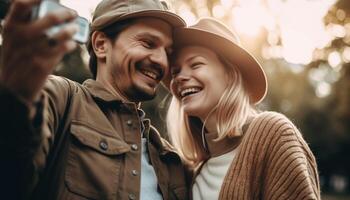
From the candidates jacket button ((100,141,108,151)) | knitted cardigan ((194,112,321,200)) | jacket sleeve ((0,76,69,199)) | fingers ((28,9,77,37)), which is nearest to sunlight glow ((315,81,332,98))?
knitted cardigan ((194,112,321,200))

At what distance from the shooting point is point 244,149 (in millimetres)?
3311

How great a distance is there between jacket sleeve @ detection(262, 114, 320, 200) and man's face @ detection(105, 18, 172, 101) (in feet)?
3.16

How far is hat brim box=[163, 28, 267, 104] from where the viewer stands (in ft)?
12.7

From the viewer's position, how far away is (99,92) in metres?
3.33

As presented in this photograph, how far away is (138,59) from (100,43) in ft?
1.20

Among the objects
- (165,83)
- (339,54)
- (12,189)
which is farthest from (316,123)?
(12,189)

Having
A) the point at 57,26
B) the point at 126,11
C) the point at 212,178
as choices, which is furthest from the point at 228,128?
the point at 57,26

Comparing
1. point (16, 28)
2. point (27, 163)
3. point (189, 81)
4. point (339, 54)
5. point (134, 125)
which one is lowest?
point (27, 163)

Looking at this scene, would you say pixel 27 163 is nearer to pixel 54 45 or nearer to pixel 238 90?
pixel 54 45

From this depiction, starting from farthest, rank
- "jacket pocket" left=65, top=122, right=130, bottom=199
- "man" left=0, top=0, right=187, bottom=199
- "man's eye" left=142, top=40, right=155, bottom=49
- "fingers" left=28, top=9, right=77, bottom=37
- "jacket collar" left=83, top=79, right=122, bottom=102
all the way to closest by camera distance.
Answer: "man's eye" left=142, top=40, right=155, bottom=49 < "jacket collar" left=83, top=79, right=122, bottom=102 < "jacket pocket" left=65, top=122, right=130, bottom=199 < "man" left=0, top=0, right=187, bottom=199 < "fingers" left=28, top=9, right=77, bottom=37

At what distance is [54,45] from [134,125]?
1546 mm

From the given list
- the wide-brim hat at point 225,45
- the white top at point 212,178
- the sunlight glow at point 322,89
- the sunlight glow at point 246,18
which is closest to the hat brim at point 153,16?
the wide-brim hat at point 225,45

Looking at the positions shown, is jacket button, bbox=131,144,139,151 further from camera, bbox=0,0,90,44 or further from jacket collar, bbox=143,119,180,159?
camera, bbox=0,0,90,44

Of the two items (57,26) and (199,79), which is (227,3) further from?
(57,26)
